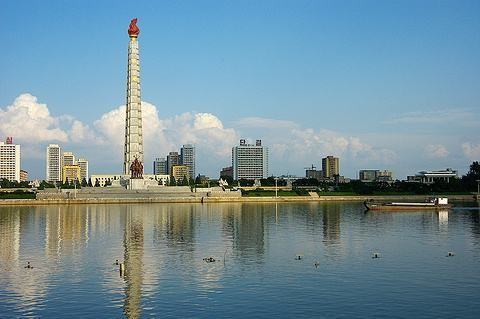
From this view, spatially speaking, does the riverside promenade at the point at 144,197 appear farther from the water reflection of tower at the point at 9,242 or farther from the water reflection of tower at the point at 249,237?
the water reflection of tower at the point at 249,237

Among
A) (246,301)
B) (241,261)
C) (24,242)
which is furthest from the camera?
(24,242)

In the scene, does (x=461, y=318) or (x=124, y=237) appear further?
(x=124, y=237)

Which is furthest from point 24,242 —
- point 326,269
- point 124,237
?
point 326,269

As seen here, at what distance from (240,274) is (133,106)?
75499mm

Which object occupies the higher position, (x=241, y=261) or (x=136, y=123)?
(x=136, y=123)

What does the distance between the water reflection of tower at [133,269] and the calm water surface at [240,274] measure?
0.06 m

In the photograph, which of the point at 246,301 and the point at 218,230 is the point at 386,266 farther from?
the point at 218,230

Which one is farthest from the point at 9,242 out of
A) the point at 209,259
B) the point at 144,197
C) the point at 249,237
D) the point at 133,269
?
the point at 144,197

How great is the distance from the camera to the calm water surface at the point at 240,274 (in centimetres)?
1891

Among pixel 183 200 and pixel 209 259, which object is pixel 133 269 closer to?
pixel 209 259

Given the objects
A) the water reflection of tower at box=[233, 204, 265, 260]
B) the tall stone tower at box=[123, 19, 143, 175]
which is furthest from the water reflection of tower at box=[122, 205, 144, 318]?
the tall stone tower at box=[123, 19, 143, 175]

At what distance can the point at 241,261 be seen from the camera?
27.7m

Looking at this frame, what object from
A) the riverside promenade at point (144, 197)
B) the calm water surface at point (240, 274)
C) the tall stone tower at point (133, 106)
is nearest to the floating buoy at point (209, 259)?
the calm water surface at point (240, 274)

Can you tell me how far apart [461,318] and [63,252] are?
67.3 feet
